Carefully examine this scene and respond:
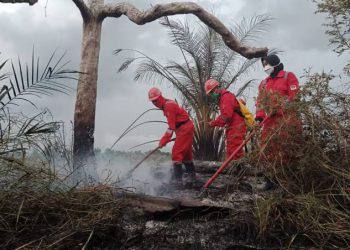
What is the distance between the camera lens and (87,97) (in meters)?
10.7

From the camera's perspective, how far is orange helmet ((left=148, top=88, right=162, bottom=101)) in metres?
9.36

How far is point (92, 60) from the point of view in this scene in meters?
11.0

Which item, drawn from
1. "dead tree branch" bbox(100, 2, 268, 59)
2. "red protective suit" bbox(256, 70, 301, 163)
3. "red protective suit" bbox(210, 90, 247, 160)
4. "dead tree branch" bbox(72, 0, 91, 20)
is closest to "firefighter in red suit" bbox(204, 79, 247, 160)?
"red protective suit" bbox(210, 90, 247, 160)

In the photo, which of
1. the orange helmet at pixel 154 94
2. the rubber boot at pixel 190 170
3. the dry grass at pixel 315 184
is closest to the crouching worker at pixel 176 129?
the orange helmet at pixel 154 94

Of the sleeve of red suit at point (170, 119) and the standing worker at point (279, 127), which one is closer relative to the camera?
the standing worker at point (279, 127)

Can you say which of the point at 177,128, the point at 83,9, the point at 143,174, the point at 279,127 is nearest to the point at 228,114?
the point at 177,128

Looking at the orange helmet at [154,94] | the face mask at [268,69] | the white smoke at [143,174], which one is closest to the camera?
the face mask at [268,69]

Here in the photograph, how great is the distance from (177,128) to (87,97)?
8.35ft

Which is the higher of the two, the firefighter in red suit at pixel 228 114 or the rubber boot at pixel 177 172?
the firefighter in red suit at pixel 228 114

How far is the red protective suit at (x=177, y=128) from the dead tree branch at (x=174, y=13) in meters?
2.64

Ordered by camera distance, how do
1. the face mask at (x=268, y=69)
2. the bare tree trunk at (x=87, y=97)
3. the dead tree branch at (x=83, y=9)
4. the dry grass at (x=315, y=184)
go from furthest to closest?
the dead tree branch at (x=83, y=9), the bare tree trunk at (x=87, y=97), the face mask at (x=268, y=69), the dry grass at (x=315, y=184)

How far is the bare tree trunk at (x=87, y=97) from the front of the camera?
10.5m

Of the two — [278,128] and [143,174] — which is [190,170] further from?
[278,128]

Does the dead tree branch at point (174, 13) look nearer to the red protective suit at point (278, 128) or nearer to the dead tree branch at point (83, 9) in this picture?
the dead tree branch at point (83, 9)
